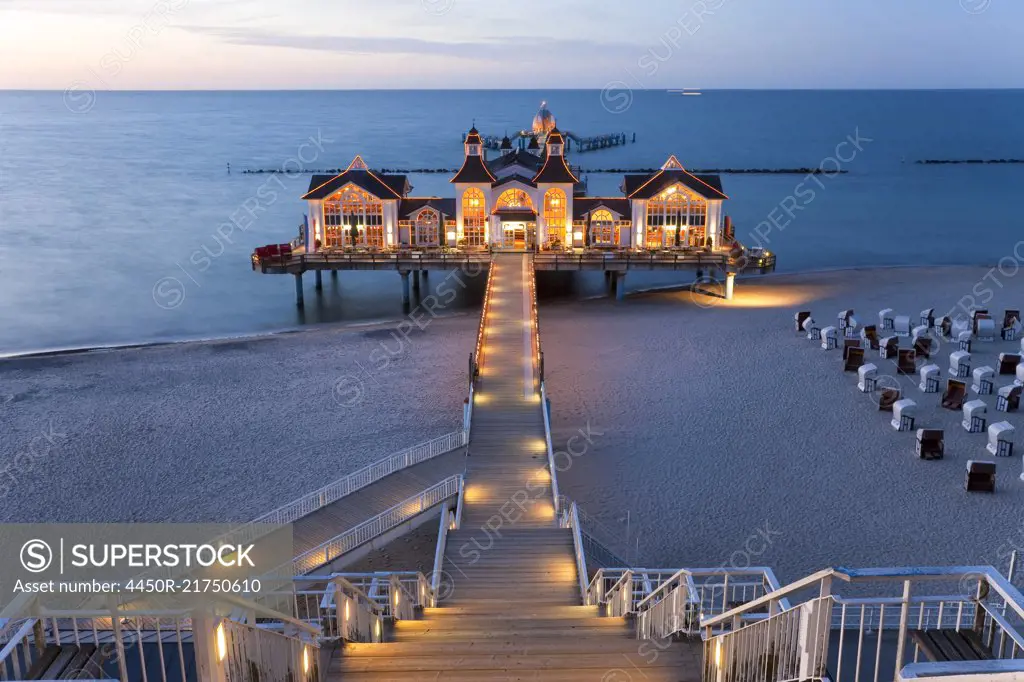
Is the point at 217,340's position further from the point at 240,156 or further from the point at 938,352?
the point at 240,156

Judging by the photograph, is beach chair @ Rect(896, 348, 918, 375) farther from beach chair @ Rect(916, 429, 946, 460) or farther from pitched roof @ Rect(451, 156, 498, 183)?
pitched roof @ Rect(451, 156, 498, 183)

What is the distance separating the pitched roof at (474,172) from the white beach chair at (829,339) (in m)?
19.0

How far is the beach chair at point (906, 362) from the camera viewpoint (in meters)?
27.8

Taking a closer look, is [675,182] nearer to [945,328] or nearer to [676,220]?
[676,220]

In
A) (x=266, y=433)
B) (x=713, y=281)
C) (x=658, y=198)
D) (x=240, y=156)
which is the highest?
(x=240, y=156)

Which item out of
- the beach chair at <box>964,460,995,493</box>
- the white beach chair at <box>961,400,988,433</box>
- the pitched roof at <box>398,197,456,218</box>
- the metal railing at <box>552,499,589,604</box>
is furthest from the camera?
the pitched roof at <box>398,197,456,218</box>

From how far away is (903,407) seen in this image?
75.4 feet

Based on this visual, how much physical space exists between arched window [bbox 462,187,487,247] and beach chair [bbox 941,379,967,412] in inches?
975

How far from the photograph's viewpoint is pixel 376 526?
Result: 1703cm

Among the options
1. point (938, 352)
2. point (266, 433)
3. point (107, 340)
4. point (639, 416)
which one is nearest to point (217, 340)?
point (107, 340)

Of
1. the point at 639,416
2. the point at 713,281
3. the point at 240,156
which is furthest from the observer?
the point at 240,156

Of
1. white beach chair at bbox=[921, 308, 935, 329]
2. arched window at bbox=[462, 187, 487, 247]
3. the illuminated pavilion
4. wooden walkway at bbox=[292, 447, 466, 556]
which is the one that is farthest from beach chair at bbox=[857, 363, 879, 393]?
arched window at bbox=[462, 187, 487, 247]

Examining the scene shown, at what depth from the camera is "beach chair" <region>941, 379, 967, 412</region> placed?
80.2 feet

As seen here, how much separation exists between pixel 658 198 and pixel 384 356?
686 inches
